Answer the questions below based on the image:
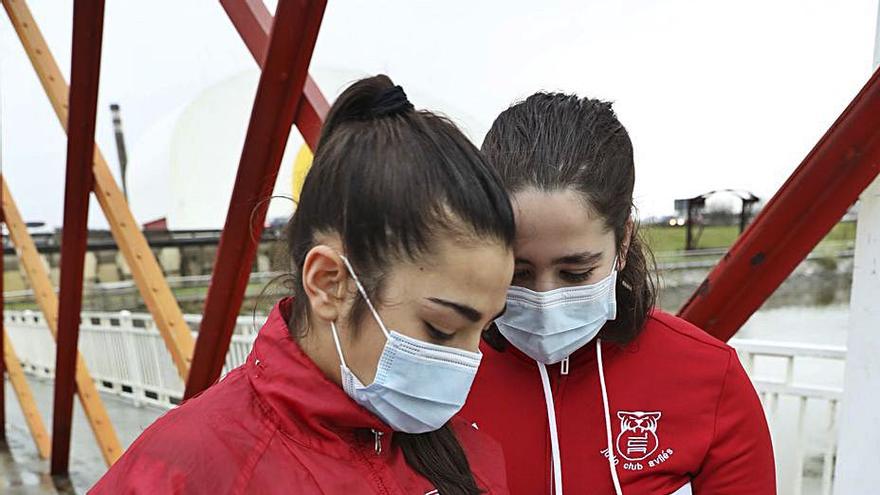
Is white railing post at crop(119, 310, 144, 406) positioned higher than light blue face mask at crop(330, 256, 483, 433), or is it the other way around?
light blue face mask at crop(330, 256, 483, 433)

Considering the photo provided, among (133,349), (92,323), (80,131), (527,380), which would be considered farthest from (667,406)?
(92,323)

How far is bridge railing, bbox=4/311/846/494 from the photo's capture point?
226cm

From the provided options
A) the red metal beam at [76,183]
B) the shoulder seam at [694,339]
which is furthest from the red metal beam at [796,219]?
the red metal beam at [76,183]

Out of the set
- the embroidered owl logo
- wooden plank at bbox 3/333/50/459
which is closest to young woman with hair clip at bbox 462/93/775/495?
the embroidered owl logo

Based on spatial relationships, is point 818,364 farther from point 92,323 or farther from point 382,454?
point 92,323

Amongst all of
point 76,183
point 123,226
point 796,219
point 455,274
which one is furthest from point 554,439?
point 123,226

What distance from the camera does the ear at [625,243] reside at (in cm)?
103

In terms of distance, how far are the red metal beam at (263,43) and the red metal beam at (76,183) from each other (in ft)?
1.82

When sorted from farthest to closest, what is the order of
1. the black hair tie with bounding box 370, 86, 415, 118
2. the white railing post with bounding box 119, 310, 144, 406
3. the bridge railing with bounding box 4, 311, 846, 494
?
1. the white railing post with bounding box 119, 310, 144, 406
2. the bridge railing with bounding box 4, 311, 846, 494
3. the black hair tie with bounding box 370, 86, 415, 118

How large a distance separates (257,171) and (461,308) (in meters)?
0.98

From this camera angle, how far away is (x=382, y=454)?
0.83 m

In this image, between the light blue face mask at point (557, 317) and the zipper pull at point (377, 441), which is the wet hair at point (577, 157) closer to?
the light blue face mask at point (557, 317)

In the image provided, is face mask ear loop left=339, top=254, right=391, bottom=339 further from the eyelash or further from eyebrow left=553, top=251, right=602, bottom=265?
eyebrow left=553, top=251, right=602, bottom=265

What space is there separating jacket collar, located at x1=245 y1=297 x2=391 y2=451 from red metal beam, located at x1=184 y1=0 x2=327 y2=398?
599mm
